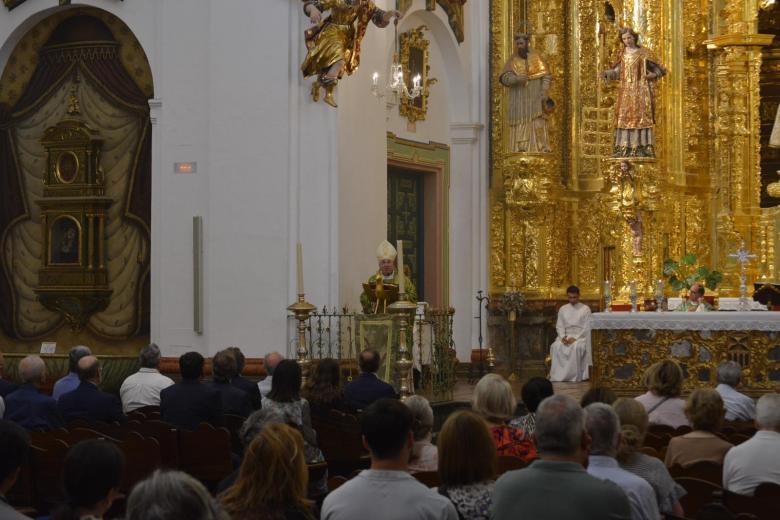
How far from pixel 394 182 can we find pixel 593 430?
14420mm

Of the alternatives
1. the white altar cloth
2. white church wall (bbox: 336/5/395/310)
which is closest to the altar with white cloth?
the white altar cloth

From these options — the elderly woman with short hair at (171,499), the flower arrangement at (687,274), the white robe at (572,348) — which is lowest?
the white robe at (572,348)

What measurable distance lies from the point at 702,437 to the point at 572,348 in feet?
36.0

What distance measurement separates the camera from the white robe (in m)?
18.0

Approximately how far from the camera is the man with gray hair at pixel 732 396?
9.67 metres

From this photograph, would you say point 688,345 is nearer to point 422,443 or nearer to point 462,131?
point 462,131

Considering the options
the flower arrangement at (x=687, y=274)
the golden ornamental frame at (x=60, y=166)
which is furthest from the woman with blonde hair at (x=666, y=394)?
the golden ornamental frame at (x=60, y=166)

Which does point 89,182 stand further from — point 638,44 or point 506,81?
point 638,44

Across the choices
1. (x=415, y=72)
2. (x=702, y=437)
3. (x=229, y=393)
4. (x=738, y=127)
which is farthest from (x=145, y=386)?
(x=738, y=127)

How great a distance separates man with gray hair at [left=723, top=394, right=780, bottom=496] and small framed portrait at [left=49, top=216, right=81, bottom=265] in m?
12.0

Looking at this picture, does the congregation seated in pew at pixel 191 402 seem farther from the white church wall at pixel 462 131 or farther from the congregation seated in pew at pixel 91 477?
the white church wall at pixel 462 131

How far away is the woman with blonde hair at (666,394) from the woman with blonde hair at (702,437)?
177 centimetres

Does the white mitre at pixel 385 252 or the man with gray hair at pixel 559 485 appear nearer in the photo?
the man with gray hair at pixel 559 485

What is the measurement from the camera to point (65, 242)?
1716 centimetres
